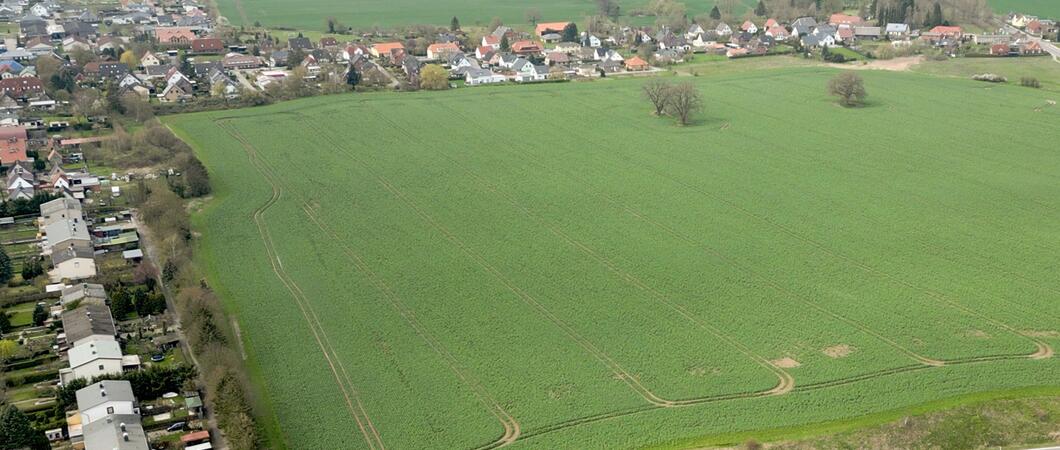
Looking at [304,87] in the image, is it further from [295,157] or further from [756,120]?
[756,120]

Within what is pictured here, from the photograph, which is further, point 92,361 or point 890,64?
point 890,64

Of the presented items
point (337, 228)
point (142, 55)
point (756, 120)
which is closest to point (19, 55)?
point (142, 55)

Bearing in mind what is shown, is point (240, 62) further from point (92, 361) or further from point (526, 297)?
point (92, 361)

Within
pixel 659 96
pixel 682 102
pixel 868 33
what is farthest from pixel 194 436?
pixel 868 33

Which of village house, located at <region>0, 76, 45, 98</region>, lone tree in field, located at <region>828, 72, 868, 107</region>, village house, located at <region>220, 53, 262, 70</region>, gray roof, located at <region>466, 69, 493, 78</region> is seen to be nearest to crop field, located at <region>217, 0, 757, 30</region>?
village house, located at <region>220, 53, 262, 70</region>

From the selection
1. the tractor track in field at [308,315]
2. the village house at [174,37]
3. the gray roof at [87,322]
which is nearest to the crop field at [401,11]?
the village house at [174,37]

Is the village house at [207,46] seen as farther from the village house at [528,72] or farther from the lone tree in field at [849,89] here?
the lone tree in field at [849,89]
